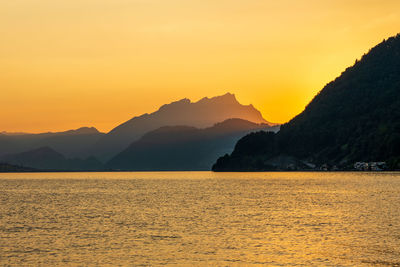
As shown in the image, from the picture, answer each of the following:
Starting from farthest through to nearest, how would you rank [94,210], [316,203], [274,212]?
[316,203] → [94,210] → [274,212]

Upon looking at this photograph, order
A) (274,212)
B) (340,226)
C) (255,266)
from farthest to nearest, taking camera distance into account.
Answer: (274,212), (340,226), (255,266)

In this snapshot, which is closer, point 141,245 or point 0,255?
point 0,255

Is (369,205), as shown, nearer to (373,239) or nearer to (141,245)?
(373,239)

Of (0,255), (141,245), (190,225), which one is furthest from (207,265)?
(190,225)

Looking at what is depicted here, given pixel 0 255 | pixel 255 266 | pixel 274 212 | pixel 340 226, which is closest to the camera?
pixel 255 266

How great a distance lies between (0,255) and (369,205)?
307 ft

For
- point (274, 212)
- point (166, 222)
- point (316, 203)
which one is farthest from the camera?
Answer: point (316, 203)

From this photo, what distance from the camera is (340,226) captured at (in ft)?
310

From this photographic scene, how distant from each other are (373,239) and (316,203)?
7097 cm

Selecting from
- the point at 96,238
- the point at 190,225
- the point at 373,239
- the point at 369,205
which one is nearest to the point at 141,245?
the point at 96,238

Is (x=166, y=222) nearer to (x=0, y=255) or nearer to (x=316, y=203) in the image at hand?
(x=0, y=255)

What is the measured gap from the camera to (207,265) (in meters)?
61.3

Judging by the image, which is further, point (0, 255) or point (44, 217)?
point (44, 217)

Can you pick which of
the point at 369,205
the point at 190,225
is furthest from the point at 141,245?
the point at 369,205
